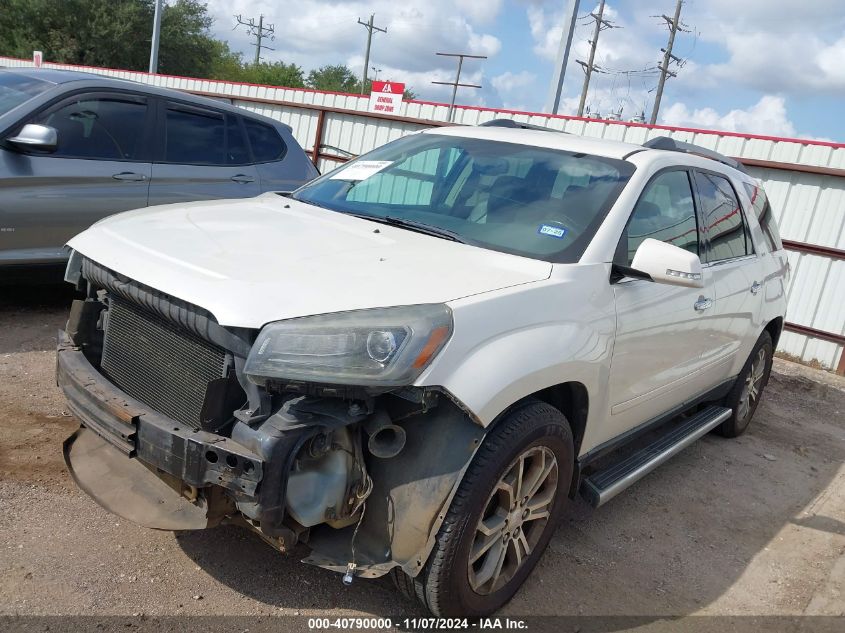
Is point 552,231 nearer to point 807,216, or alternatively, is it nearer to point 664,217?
point 664,217

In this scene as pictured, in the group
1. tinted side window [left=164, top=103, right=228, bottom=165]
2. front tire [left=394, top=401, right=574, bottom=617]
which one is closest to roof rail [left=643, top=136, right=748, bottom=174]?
front tire [left=394, top=401, right=574, bottom=617]

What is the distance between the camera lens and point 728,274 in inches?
167

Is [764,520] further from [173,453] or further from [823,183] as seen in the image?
[823,183]

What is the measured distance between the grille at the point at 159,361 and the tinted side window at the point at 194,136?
11.2 feet

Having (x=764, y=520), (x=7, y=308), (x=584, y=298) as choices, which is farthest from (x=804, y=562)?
(x=7, y=308)

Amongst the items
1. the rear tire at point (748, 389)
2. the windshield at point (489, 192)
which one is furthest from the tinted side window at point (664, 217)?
the rear tire at point (748, 389)

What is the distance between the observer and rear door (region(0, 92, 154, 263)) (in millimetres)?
4926

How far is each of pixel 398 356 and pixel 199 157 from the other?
4.51 meters

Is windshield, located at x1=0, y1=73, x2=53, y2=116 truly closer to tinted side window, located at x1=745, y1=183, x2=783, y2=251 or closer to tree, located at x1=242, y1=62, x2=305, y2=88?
tinted side window, located at x1=745, y1=183, x2=783, y2=251

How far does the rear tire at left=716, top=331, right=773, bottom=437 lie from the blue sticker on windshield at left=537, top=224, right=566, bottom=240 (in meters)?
2.69

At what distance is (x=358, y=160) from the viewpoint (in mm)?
4199

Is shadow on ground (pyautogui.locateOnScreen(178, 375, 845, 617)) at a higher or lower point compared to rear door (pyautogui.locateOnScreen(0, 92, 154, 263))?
lower

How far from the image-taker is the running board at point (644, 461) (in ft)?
11.0

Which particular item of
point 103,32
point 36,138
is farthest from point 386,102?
point 103,32
